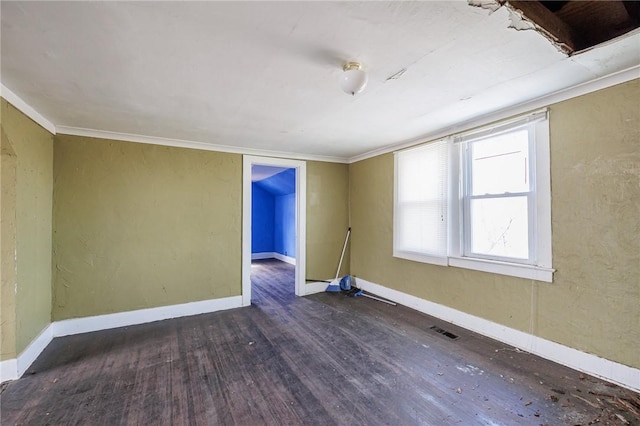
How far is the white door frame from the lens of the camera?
3998 mm

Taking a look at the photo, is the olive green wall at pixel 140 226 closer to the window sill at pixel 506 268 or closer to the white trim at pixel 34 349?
the white trim at pixel 34 349

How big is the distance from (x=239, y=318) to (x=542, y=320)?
3194 mm

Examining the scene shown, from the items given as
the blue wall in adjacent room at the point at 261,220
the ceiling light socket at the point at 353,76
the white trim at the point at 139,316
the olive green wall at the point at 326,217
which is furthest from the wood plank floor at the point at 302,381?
the blue wall in adjacent room at the point at 261,220

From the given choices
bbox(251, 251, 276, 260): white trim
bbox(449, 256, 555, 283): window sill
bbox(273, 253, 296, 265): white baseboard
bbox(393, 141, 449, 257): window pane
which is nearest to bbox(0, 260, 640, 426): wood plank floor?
bbox(449, 256, 555, 283): window sill

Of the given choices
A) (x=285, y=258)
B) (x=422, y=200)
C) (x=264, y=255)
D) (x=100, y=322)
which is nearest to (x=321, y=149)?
(x=422, y=200)

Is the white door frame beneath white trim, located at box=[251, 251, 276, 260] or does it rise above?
above

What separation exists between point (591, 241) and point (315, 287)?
3.43 meters

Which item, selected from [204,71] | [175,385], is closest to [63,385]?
[175,385]

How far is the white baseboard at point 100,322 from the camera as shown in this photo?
87.0 inches

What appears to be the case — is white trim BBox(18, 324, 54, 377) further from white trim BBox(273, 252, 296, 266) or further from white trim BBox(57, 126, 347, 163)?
white trim BBox(273, 252, 296, 266)

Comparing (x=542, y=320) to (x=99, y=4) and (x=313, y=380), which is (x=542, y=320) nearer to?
(x=313, y=380)

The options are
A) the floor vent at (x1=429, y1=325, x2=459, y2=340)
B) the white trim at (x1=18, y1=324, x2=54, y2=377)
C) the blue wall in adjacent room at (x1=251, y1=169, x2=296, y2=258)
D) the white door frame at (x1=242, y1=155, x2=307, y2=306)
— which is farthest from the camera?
the blue wall in adjacent room at (x1=251, y1=169, x2=296, y2=258)

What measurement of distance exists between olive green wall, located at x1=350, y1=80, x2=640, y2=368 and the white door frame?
8.63 ft

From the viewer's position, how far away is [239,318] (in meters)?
3.49
